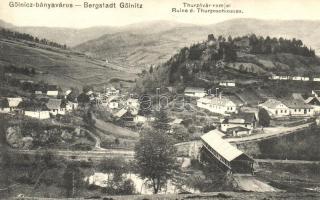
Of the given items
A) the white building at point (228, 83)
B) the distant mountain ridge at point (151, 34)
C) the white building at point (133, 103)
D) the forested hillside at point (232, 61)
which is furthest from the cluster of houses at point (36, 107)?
the white building at point (228, 83)

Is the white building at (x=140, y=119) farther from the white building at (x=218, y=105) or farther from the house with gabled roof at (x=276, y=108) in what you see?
the house with gabled roof at (x=276, y=108)

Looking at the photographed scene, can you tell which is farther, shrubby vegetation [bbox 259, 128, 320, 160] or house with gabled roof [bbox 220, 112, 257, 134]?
house with gabled roof [bbox 220, 112, 257, 134]

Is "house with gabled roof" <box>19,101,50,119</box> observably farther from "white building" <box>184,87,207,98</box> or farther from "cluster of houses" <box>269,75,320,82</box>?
"cluster of houses" <box>269,75,320,82</box>

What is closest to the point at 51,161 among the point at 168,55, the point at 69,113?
the point at 69,113

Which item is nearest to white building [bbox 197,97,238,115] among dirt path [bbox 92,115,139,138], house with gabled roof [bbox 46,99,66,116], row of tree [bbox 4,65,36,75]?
dirt path [bbox 92,115,139,138]

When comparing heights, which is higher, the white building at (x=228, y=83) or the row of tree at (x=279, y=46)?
the row of tree at (x=279, y=46)

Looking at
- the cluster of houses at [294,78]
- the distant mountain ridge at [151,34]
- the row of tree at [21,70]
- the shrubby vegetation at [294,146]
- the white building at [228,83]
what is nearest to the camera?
the row of tree at [21,70]
